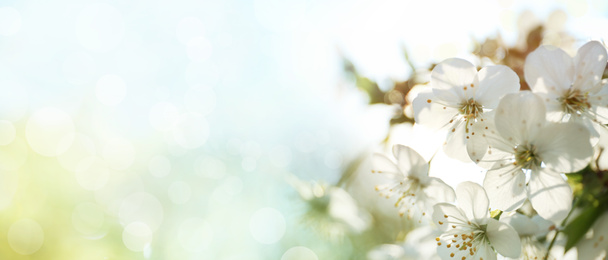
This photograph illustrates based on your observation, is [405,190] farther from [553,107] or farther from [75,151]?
[75,151]

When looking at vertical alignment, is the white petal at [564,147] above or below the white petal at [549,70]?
below

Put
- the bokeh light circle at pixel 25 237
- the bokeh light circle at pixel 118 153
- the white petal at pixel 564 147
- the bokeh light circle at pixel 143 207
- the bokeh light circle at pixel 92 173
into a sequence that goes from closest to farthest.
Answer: the white petal at pixel 564 147 < the bokeh light circle at pixel 25 237 < the bokeh light circle at pixel 143 207 < the bokeh light circle at pixel 92 173 < the bokeh light circle at pixel 118 153

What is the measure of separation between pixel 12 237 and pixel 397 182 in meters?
0.82

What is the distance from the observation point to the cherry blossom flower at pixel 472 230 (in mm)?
264

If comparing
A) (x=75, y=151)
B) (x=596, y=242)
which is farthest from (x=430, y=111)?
(x=75, y=151)

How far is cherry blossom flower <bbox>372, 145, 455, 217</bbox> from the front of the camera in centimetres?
30

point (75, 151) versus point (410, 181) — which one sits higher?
point (410, 181)

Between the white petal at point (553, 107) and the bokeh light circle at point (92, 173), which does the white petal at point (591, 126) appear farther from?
the bokeh light circle at point (92, 173)

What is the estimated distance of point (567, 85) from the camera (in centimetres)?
26

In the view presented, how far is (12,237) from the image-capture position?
839 mm

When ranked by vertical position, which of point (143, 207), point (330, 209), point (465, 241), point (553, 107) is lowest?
point (143, 207)

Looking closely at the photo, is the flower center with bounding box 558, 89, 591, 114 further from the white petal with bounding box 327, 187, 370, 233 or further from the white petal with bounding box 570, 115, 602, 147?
the white petal with bounding box 327, 187, 370, 233

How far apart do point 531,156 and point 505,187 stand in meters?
0.02

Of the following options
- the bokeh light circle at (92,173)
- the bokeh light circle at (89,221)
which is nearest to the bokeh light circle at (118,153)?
the bokeh light circle at (92,173)
